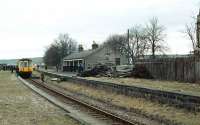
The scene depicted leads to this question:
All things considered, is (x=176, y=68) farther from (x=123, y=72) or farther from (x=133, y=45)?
(x=133, y=45)

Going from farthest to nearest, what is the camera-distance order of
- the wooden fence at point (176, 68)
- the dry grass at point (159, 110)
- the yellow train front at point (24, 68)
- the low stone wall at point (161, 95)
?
1. the yellow train front at point (24, 68)
2. the wooden fence at point (176, 68)
3. the low stone wall at point (161, 95)
4. the dry grass at point (159, 110)

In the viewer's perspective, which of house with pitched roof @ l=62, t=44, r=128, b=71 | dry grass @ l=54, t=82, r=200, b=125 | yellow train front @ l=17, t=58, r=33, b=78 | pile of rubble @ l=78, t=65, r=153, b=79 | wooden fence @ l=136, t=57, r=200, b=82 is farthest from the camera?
house with pitched roof @ l=62, t=44, r=128, b=71

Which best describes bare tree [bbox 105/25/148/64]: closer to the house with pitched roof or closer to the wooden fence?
the house with pitched roof

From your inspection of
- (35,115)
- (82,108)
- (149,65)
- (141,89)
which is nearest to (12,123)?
(35,115)

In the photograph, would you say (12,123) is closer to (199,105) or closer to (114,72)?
(199,105)

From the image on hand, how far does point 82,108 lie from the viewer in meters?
18.6

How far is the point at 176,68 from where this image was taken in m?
30.9

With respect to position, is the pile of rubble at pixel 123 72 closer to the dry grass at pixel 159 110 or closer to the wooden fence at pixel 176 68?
the wooden fence at pixel 176 68

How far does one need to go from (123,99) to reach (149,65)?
15037 millimetres

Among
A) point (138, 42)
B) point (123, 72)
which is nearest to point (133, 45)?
point (138, 42)

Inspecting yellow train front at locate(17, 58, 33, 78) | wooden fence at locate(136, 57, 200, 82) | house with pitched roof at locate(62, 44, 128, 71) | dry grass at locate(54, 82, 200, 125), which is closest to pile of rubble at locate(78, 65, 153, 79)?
wooden fence at locate(136, 57, 200, 82)

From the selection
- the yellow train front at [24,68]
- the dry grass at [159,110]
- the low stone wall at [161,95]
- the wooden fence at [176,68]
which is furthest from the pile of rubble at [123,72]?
the yellow train front at [24,68]

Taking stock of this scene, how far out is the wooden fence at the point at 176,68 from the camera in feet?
92.3

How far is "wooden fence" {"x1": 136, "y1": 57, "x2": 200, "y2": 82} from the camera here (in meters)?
28.1
